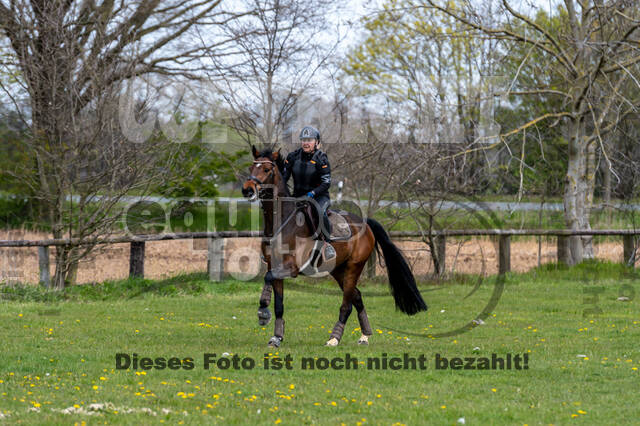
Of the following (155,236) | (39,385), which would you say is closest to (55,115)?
(155,236)

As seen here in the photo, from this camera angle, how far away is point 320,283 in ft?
50.5

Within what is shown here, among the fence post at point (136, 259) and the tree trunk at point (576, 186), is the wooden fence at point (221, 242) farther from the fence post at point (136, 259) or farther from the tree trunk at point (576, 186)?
the tree trunk at point (576, 186)

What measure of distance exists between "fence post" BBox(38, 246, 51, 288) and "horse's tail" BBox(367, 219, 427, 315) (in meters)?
6.86

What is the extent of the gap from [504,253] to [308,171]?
9.01 m

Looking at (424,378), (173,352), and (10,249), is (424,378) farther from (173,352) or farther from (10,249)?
(10,249)

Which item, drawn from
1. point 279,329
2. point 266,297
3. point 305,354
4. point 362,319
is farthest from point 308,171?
point 305,354

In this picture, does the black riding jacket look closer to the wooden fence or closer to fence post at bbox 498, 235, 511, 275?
the wooden fence

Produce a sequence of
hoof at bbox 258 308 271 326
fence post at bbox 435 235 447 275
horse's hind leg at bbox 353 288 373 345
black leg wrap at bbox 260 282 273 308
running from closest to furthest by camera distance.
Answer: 1. hoof at bbox 258 308 271 326
2. black leg wrap at bbox 260 282 273 308
3. horse's hind leg at bbox 353 288 373 345
4. fence post at bbox 435 235 447 275

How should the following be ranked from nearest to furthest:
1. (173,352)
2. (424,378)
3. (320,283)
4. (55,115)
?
(424,378) < (173,352) < (55,115) < (320,283)

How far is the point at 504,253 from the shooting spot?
16766 millimetres

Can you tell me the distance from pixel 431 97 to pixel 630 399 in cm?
1258


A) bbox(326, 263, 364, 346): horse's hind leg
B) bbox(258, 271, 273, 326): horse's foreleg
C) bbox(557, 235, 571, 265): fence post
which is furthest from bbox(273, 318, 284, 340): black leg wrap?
bbox(557, 235, 571, 265): fence post

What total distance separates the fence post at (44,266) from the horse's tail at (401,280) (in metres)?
6.86

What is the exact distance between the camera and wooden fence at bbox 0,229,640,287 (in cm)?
1353
